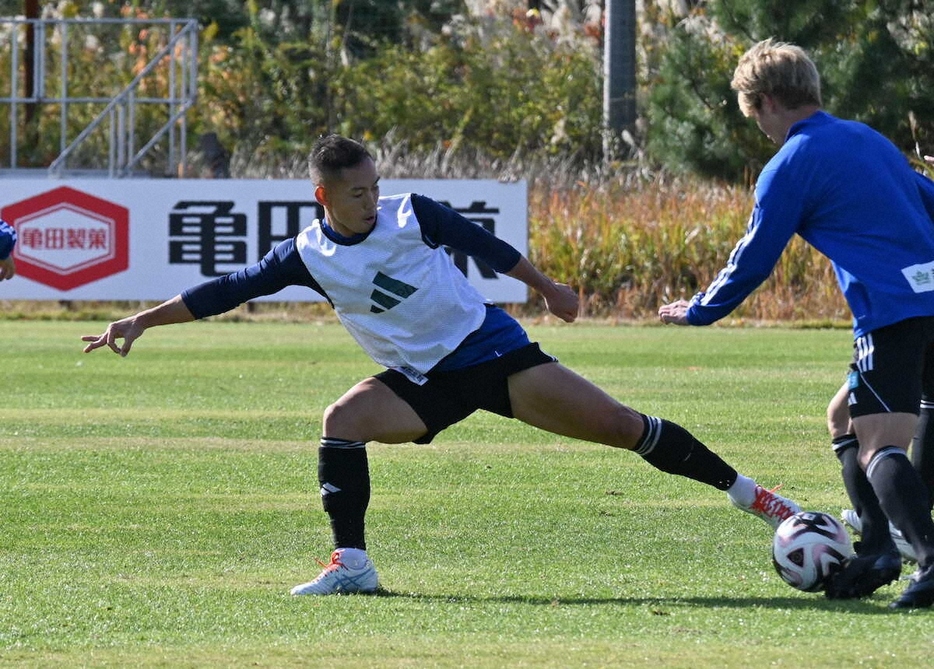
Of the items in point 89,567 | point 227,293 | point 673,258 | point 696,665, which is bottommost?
point 673,258

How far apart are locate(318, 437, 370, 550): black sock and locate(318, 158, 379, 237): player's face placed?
78cm

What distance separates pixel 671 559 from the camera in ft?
22.6

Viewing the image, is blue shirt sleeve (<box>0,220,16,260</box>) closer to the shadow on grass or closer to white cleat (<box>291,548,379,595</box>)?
white cleat (<box>291,548,379,595</box>)

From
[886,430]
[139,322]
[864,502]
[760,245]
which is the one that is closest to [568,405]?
[760,245]

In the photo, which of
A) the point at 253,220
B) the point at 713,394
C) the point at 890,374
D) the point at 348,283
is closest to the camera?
the point at 890,374

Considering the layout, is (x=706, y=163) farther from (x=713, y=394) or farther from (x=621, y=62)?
(x=713, y=394)

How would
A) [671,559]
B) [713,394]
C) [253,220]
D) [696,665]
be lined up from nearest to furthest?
[696,665], [671,559], [713,394], [253,220]

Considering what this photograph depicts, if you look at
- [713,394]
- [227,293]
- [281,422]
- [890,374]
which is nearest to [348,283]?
[227,293]

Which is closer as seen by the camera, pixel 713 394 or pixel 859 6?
pixel 713 394

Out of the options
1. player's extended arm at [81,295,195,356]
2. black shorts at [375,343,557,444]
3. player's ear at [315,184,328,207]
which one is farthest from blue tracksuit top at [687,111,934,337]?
player's extended arm at [81,295,195,356]

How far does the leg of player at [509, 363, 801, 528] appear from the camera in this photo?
21.3ft

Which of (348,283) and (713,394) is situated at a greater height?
(348,283)

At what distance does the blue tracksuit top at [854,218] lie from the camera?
578 centimetres

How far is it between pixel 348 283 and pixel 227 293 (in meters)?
0.50
